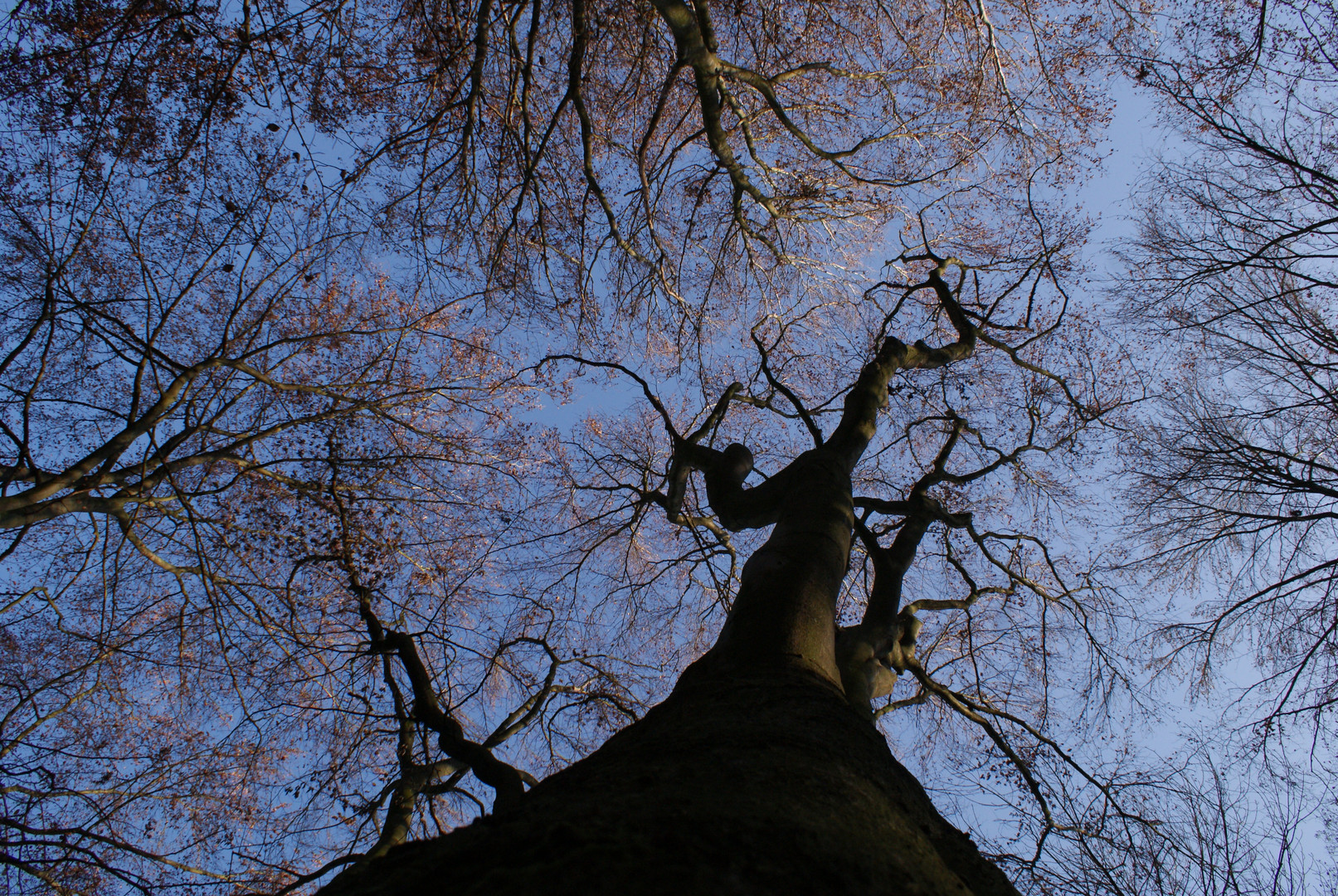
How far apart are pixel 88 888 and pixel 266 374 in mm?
4357

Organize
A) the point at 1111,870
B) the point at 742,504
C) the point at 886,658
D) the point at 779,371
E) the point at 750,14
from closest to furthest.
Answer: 1. the point at 742,504
2. the point at 886,658
3. the point at 1111,870
4. the point at 750,14
5. the point at 779,371

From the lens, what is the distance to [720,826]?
107 centimetres

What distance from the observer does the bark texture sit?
36.1 inches

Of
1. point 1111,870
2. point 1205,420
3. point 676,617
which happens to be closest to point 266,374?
point 676,617

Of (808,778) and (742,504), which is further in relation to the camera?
(742,504)

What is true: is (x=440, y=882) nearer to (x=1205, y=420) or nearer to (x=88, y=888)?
(x=88, y=888)

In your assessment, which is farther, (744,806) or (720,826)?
(744,806)

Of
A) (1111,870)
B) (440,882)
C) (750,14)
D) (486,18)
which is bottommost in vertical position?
(1111,870)

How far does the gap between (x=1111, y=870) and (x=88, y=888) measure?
26.3 ft

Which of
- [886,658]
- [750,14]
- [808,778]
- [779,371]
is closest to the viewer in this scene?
[808,778]

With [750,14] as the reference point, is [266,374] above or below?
below

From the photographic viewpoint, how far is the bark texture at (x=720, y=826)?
917mm

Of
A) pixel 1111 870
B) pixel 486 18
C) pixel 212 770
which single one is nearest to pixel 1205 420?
pixel 1111 870

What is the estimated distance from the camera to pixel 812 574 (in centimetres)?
280
